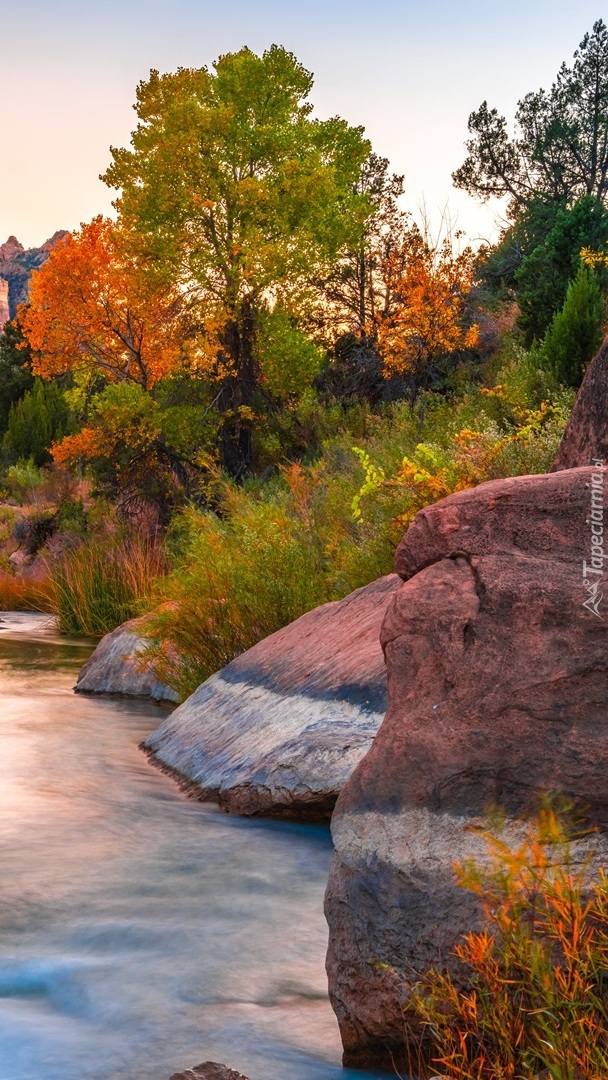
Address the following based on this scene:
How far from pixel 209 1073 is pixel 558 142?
36030 mm

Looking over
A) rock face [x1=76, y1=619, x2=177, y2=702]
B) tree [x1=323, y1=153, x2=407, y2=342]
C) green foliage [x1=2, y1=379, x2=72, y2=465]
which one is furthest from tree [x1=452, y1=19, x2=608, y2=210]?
rock face [x1=76, y1=619, x2=177, y2=702]

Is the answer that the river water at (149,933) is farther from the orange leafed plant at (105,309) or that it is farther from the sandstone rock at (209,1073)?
the orange leafed plant at (105,309)

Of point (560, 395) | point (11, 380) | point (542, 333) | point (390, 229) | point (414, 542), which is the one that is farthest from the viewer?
point (11, 380)

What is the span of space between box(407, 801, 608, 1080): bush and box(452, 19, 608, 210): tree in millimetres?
33239

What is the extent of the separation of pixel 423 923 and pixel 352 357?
26.9 meters

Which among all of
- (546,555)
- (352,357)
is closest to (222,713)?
(546,555)

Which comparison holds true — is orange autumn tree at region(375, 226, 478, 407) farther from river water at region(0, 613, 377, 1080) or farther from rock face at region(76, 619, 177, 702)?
river water at region(0, 613, 377, 1080)

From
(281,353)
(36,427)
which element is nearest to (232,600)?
(281,353)

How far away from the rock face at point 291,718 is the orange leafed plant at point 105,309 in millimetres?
17249

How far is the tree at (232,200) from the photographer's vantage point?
77.9ft

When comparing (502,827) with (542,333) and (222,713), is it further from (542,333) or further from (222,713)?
(542,333)

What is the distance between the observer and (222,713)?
7.05 m

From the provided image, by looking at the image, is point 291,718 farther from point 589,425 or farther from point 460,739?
point 460,739

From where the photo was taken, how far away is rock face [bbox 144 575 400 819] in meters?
5.58
